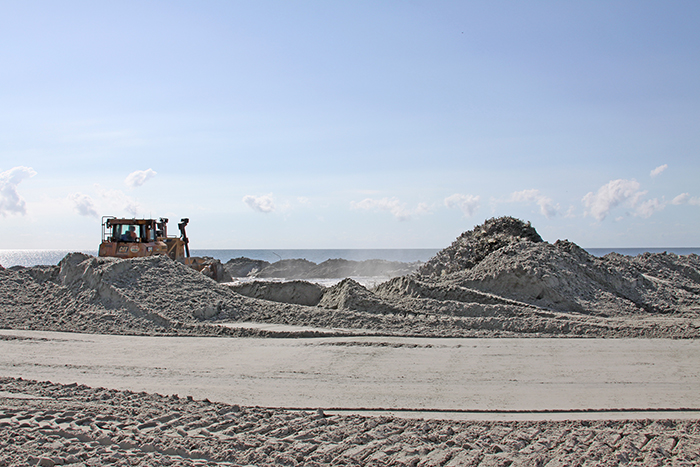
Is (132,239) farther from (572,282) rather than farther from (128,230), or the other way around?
(572,282)

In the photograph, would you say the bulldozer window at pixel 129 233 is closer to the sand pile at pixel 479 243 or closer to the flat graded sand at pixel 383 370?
the flat graded sand at pixel 383 370

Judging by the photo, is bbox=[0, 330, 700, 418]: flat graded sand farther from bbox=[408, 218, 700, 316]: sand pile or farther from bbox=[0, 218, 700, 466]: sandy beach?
bbox=[408, 218, 700, 316]: sand pile

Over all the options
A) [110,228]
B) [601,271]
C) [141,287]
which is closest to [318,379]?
[141,287]

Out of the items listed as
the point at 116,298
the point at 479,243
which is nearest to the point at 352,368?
the point at 116,298

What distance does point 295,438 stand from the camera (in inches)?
181

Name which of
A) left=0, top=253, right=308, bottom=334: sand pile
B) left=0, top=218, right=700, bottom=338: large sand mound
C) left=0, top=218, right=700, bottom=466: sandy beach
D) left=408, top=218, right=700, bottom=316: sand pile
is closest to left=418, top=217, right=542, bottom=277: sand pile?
left=408, top=218, right=700, bottom=316: sand pile

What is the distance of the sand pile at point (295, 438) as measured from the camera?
409 centimetres

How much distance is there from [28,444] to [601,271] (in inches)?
616

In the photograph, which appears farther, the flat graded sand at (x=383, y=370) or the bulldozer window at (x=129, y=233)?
the bulldozer window at (x=129, y=233)

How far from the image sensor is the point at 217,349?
352 inches

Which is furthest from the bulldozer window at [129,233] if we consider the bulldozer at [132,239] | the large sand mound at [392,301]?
the large sand mound at [392,301]

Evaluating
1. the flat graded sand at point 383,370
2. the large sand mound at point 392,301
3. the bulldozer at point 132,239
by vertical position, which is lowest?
the flat graded sand at point 383,370

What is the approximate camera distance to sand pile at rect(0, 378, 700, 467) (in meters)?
4.09

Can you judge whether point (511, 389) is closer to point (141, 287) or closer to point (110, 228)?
point (141, 287)
